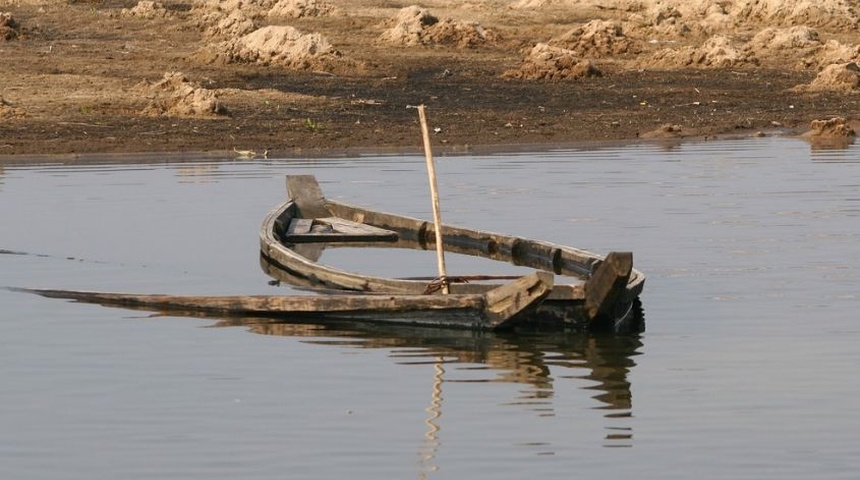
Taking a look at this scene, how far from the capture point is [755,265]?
16.2m

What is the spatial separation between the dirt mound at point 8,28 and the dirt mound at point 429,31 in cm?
743

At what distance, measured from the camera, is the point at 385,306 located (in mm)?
12680

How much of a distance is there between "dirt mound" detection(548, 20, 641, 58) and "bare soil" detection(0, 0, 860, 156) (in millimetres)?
42

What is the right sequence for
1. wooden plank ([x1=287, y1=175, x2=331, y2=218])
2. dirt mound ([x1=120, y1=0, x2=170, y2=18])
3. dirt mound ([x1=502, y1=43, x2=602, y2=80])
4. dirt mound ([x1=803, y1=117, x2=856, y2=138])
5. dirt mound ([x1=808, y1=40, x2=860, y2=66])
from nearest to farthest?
1. wooden plank ([x1=287, y1=175, x2=331, y2=218])
2. dirt mound ([x1=803, y1=117, x2=856, y2=138])
3. dirt mound ([x1=502, y1=43, x2=602, y2=80])
4. dirt mound ([x1=808, y1=40, x2=860, y2=66])
5. dirt mound ([x1=120, y1=0, x2=170, y2=18])

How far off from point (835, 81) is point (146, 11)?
1480cm

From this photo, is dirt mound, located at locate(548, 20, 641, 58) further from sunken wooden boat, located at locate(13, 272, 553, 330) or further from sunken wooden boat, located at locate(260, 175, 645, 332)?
sunken wooden boat, located at locate(13, 272, 553, 330)

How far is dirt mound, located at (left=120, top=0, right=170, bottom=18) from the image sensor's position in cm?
3872

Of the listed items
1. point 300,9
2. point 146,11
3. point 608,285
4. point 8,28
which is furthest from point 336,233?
point 300,9

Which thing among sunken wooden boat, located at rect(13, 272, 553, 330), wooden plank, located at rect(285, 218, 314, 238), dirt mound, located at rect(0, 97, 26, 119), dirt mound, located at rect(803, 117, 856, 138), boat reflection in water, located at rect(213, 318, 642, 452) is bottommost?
boat reflection in water, located at rect(213, 318, 642, 452)

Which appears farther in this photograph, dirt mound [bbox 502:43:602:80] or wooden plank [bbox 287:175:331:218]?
dirt mound [bbox 502:43:602:80]

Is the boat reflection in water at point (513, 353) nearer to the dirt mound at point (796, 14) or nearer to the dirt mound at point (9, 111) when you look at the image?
the dirt mound at point (9, 111)

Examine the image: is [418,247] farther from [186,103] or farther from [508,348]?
[186,103]

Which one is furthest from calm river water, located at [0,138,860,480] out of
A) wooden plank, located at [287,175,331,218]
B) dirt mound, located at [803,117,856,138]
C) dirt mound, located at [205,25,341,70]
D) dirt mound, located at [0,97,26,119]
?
dirt mound, located at [205,25,341,70]

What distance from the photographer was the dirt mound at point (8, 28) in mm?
34969
